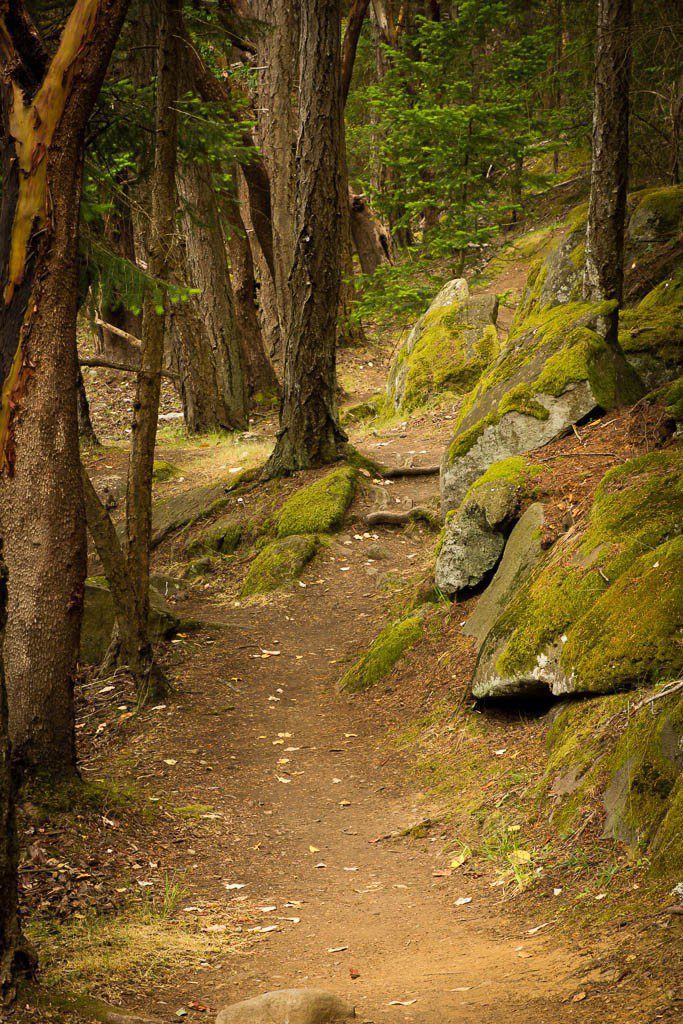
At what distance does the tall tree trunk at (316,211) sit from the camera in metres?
11.2

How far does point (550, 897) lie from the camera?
12.9 feet

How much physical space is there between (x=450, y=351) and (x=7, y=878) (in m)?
13.3

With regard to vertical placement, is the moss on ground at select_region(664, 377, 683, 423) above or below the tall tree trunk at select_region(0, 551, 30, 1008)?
above

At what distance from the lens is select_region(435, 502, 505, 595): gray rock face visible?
7207mm

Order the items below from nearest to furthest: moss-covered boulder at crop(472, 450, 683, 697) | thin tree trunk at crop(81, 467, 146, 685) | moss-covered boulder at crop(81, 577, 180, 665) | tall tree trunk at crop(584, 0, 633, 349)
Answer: moss-covered boulder at crop(472, 450, 683, 697), thin tree trunk at crop(81, 467, 146, 685), tall tree trunk at crop(584, 0, 633, 349), moss-covered boulder at crop(81, 577, 180, 665)

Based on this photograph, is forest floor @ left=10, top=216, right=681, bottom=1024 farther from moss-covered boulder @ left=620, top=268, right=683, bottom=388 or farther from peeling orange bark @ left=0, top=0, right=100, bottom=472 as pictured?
peeling orange bark @ left=0, top=0, right=100, bottom=472

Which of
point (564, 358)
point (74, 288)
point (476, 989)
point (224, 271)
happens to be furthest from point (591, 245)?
point (224, 271)

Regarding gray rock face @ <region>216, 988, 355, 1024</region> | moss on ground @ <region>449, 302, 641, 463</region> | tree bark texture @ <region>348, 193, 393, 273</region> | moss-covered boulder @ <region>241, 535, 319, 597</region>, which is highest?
tree bark texture @ <region>348, 193, 393, 273</region>

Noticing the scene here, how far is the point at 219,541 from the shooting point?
37.4 feet

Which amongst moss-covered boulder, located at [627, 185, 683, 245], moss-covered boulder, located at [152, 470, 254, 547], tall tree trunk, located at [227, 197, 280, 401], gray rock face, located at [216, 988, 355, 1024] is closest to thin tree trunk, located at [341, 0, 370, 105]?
tall tree trunk, located at [227, 197, 280, 401]

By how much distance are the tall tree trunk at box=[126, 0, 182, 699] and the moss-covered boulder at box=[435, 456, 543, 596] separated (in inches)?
108

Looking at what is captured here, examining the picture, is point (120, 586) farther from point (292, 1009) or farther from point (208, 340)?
point (208, 340)

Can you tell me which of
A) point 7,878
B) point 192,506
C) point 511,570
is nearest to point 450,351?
point 192,506

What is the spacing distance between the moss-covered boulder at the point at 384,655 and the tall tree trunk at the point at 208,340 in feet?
28.8
